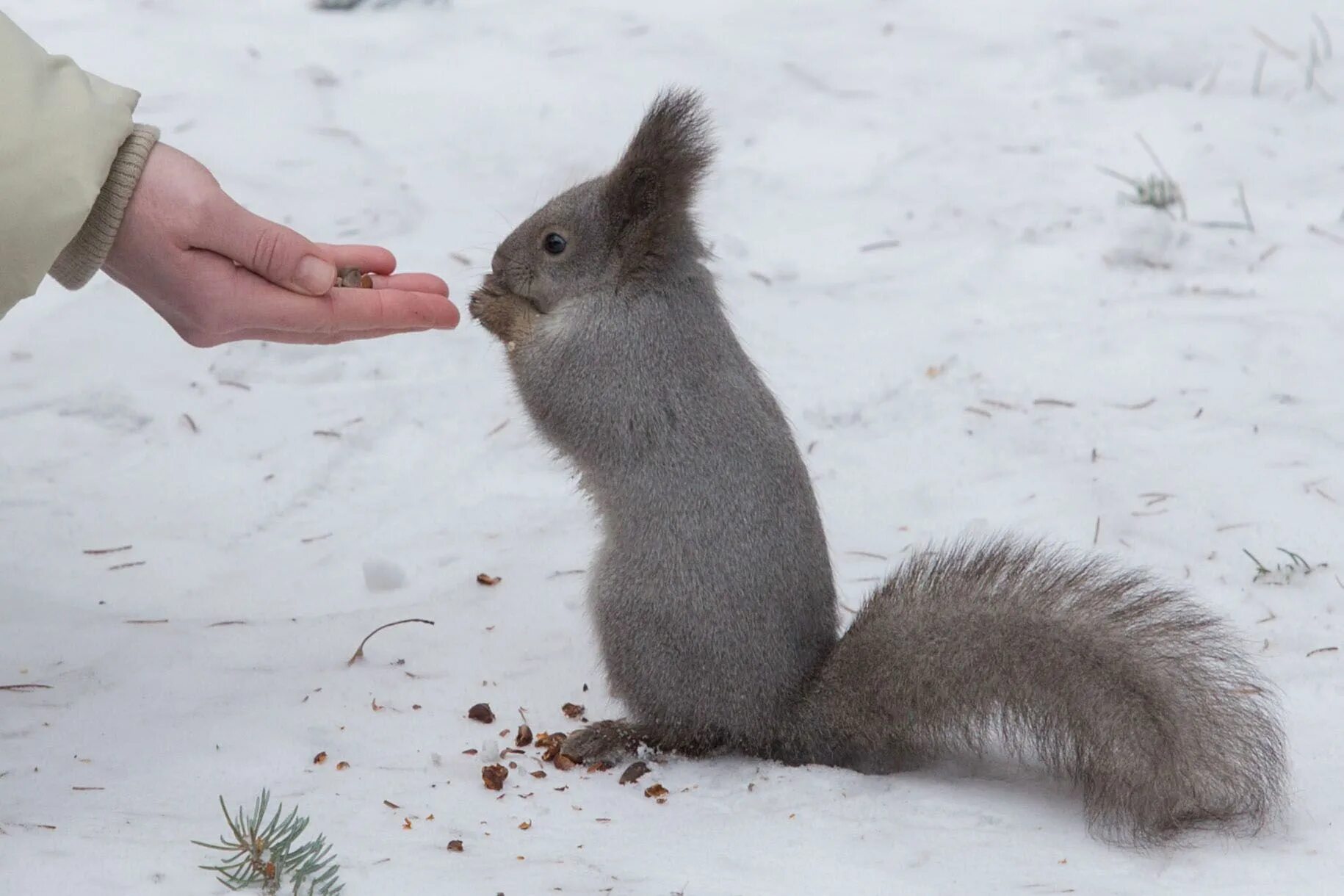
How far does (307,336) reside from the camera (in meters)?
2.34

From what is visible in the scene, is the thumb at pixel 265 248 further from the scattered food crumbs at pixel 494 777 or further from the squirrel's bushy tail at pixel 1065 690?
the squirrel's bushy tail at pixel 1065 690

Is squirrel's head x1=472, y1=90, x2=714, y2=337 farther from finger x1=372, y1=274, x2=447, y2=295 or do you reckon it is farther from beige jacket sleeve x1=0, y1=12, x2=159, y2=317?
beige jacket sleeve x1=0, y1=12, x2=159, y2=317

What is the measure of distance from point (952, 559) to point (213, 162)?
2.71 metres

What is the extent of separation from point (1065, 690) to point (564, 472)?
1421mm

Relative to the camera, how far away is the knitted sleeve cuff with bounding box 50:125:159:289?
6.80 ft

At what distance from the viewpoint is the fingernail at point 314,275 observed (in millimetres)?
2225

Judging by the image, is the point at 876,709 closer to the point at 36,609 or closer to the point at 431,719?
the point at 431,719

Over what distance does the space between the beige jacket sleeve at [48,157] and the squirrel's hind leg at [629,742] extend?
103cm

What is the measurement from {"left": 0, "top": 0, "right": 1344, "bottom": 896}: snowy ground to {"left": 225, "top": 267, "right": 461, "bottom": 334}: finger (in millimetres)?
604

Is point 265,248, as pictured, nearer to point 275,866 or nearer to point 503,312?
point 503,312

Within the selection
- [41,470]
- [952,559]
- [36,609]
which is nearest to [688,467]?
[952,559]

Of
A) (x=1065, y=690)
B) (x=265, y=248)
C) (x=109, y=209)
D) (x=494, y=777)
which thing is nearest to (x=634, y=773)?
(x=494, y=777)

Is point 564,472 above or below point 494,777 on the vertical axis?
above

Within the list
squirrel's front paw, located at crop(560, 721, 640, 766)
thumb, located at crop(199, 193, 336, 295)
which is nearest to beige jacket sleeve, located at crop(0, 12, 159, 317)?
thumb, located at crop(199, 193, 336, 295)
